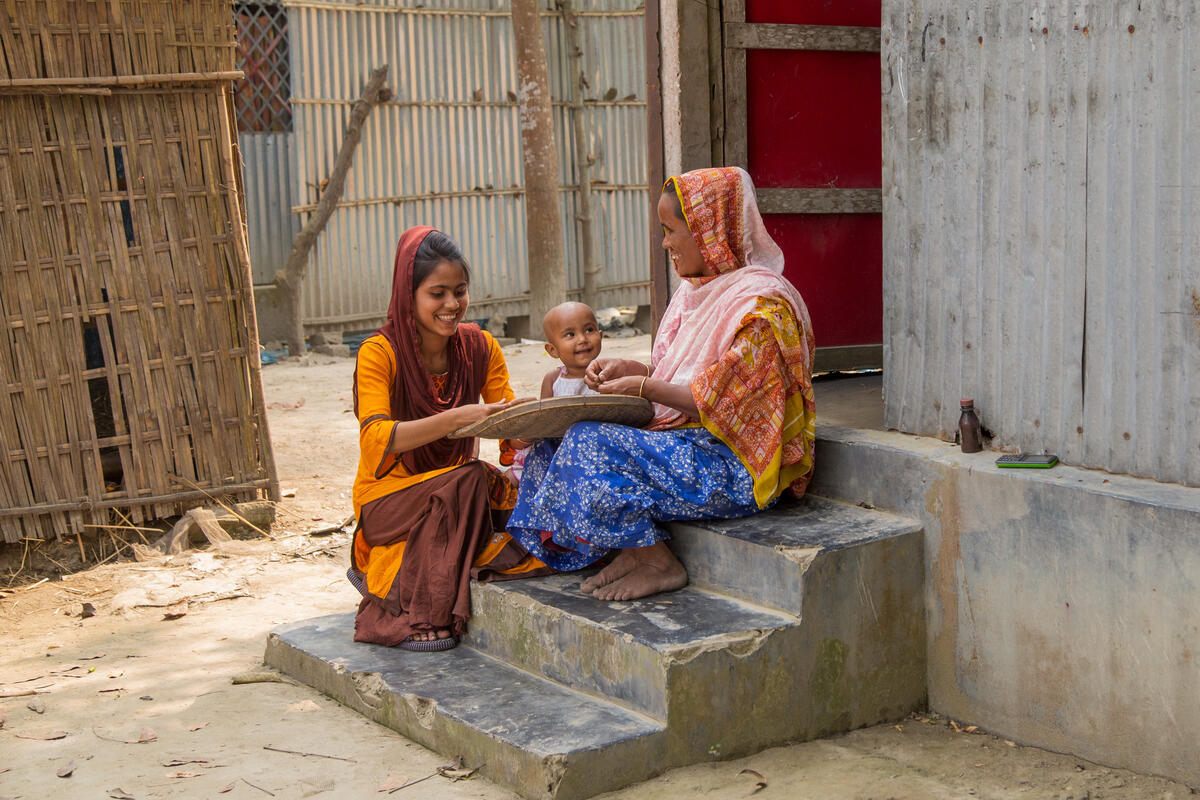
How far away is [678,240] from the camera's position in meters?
4.08

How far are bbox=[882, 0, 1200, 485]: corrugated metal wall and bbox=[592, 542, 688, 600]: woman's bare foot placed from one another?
0.91 m

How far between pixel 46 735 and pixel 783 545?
7.66ft

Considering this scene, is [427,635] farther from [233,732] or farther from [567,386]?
[567,386]

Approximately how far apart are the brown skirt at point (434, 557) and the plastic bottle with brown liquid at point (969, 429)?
142 cm

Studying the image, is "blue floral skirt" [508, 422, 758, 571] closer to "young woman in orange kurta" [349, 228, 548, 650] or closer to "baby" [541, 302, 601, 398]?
"young woman in orange kurta" [349, 228, 548, 650]

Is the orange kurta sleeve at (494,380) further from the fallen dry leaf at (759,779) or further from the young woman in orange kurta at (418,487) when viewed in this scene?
the fallen dry leaf at (759,779)

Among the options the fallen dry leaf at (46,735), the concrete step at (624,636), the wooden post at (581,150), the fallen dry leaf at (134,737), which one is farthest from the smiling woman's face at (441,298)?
the wooden post at (581,150)

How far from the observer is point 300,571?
5.76 metres

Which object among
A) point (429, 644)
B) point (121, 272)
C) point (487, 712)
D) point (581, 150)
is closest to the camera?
point (487, 712)

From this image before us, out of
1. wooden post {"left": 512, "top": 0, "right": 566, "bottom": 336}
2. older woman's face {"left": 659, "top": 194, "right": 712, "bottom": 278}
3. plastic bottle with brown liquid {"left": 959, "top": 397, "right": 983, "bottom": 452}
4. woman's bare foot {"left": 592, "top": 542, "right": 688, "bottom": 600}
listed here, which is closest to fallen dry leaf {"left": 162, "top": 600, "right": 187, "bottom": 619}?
woman's bare foot {"left": 592, "top": 542, "right": 688, "bottom": 600}

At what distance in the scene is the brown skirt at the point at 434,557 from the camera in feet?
13.8

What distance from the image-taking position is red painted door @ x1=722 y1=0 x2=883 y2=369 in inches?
201

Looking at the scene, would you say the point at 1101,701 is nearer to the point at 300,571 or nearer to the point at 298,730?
the point at 298,730

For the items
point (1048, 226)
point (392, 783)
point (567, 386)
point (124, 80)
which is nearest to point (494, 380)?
point (567, 386)
